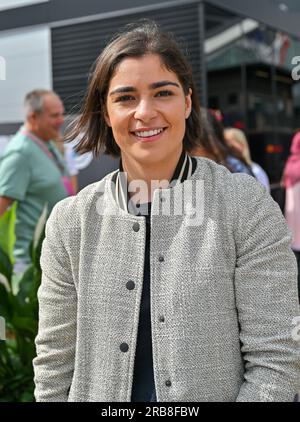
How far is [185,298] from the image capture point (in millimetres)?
1188

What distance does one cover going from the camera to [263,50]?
5957 mm

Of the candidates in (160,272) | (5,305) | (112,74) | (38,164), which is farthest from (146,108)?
(38,164)

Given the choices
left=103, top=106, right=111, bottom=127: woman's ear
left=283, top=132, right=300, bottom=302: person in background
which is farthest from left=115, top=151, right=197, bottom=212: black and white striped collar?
left=283, top=132, right=300, bottom=302: person in background

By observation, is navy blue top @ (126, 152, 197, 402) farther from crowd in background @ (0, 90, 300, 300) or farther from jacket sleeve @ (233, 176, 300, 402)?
crowd in background @ (0, 90, 300, 300)

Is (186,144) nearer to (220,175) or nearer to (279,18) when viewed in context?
(220,175)

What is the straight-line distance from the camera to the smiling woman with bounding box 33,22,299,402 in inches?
46.7

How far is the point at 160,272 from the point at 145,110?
0.32 meters

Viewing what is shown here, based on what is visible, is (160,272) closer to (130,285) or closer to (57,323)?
(130,285)

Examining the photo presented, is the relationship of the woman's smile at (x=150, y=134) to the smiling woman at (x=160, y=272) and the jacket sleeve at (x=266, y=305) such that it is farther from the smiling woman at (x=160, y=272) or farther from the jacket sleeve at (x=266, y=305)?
the jacket sleeve at (x=266, y=305)

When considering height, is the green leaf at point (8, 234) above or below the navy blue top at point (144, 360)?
above

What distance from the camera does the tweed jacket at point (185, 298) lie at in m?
1.18

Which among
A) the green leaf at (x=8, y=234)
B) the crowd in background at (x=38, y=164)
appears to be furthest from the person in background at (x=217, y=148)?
the green leaf at (x=8, y=234)

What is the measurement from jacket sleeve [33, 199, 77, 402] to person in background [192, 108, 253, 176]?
5.06 ft

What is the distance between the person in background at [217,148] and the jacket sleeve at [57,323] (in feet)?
5.06
